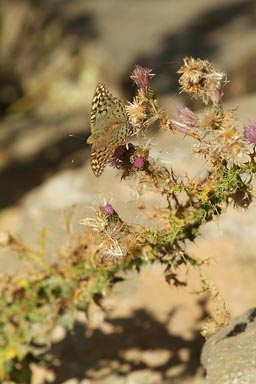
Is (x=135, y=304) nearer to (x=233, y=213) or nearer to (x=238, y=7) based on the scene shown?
(x=233, y=213)

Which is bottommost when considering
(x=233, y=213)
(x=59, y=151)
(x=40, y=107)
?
(x=233, y=213)

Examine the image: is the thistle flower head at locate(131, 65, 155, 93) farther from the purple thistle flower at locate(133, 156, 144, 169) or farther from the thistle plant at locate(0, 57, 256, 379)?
the purple thistle flower at locate(133, 156, 144, 169)

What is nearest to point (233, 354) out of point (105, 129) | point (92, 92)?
point (105, 129)

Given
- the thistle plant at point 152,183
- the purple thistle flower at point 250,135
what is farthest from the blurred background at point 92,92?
the purple thistle flower at point 250,135

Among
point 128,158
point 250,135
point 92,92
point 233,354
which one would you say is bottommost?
point 233,354

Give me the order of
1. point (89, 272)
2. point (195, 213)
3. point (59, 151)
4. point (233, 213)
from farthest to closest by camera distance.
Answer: point (59, 151) → point (233, 213) → point (89, 272) → point (195, 213)

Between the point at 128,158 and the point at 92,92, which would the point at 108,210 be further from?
the point at 92,92

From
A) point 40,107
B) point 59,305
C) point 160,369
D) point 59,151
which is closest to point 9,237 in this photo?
point 59,305
